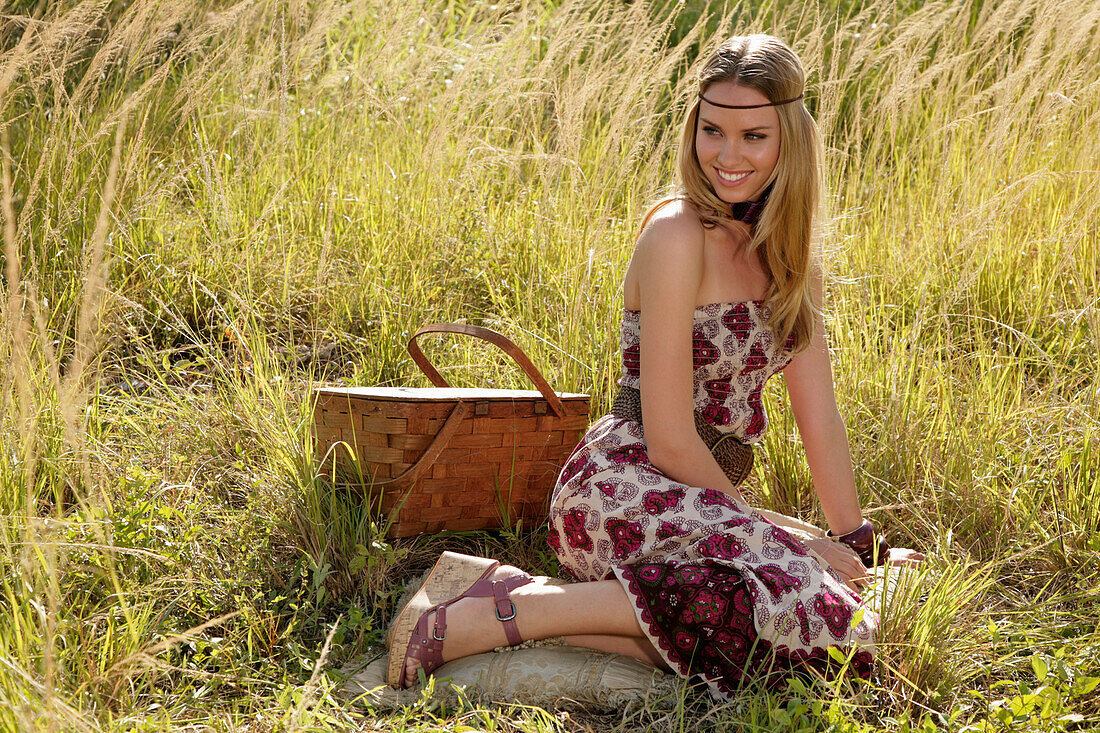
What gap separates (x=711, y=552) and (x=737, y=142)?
0.83m

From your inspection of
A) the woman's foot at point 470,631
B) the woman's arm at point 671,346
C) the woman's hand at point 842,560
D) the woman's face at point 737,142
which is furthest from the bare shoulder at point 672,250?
the woman's foot at point 470,631

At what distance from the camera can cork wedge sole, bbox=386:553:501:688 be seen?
1.80m

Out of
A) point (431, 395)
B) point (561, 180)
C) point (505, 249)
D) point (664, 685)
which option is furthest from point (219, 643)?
point (561, 180)

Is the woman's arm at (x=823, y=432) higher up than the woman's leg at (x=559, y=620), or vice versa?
the woman's arm at (x=823, y=432)

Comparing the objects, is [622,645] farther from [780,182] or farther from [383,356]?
[383,356]

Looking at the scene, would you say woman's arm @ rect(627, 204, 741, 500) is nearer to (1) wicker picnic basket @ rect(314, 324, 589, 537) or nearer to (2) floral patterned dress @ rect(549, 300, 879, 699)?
(2) floral patterned dress @ rect(549, 300, 879, 699)

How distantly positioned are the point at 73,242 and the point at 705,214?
76.1 inches

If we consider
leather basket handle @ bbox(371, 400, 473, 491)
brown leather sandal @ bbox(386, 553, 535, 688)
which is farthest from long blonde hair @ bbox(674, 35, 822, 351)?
brown leather sandal @ bbox(386, 553, 535, 688)

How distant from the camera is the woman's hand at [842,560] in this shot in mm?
2008

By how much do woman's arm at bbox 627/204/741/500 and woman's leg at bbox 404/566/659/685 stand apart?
29cm

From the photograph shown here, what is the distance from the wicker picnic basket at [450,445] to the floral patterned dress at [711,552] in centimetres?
18

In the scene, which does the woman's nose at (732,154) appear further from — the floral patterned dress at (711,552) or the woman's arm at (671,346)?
the floral patterned dress at (711,552)

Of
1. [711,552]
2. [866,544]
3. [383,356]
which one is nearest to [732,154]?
[711,552]

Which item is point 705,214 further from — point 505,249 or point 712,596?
point 505,249
